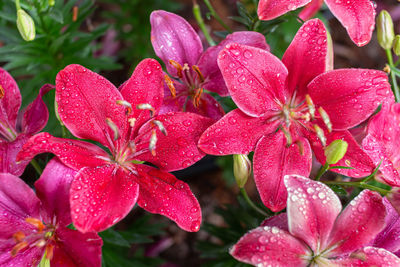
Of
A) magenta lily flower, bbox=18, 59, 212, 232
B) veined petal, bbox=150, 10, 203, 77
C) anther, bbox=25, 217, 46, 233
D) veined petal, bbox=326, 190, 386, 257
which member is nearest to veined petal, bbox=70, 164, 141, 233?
magenta lily flower, bbox=18, 59, 212, 232

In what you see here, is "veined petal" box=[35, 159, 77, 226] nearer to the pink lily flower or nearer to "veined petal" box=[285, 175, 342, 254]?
the pink lily flower

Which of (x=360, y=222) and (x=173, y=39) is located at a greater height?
(x=173, y=39)

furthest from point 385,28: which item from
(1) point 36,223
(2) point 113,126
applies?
(1) point 36,223

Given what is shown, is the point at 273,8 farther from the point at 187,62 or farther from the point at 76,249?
the point at 76,249

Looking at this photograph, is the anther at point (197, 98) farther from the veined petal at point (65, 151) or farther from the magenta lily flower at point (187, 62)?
the veined petal at point (65, 151)

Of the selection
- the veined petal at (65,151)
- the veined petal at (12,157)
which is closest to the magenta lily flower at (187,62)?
the veined petal at (65,151)

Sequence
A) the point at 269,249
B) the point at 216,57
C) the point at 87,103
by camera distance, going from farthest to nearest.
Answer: the point at 216,57, the point at 87,103, the point at 269,249
